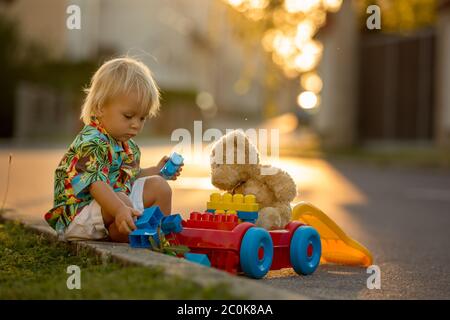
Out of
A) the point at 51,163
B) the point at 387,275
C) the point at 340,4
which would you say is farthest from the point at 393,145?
the point at 387,275

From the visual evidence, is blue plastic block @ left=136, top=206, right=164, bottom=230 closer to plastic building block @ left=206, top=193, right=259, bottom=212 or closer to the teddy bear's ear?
plastic building block @ left=206, top=193, right=259, bottom=212

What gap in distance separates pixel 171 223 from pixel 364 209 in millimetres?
4981

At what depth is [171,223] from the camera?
13.4 feet

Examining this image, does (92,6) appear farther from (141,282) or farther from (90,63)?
(141,282)

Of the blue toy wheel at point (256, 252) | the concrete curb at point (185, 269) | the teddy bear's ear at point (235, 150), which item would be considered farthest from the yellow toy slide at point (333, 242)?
the concrete curb at point (185, 269)

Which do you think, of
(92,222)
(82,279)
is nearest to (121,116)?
(92,222)

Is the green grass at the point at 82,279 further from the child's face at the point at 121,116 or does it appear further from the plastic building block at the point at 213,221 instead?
the child's face at the point at 121,116

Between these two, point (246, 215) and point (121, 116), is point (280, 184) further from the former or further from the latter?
point (121, 116)

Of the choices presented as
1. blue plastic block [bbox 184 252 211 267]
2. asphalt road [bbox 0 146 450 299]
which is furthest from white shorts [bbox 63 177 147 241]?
asphalt road [bbox 0 146 450 299]

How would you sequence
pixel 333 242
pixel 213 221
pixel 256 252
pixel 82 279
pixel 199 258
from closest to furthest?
pixel 82 279, pixel 199 258, pixel 256 252, pixel 213 221, pixel 333 242

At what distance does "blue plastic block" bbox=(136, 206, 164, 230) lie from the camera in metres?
4.01

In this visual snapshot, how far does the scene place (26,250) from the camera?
4.42m

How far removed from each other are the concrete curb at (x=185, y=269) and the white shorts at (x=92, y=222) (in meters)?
0.05

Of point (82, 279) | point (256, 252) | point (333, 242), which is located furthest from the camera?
point (333, 242)
